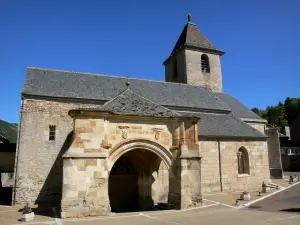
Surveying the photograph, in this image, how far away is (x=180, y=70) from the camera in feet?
85.6

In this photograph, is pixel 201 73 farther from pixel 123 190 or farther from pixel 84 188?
pixel 84 188

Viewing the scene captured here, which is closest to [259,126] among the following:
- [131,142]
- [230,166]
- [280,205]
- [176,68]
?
[230,166]

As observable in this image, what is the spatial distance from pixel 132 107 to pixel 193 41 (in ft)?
56.1

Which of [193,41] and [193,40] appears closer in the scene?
[193,41]

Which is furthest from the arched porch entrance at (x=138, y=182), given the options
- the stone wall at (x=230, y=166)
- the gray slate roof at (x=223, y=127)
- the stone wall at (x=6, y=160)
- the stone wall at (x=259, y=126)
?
the stone wall at (x=6, y=160)

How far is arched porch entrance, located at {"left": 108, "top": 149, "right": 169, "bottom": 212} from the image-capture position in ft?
44.7

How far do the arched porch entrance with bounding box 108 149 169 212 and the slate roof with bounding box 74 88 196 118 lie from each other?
8.27 ft

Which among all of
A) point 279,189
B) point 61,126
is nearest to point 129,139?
point 61,126

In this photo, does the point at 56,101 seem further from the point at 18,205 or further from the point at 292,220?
the point at 292,220

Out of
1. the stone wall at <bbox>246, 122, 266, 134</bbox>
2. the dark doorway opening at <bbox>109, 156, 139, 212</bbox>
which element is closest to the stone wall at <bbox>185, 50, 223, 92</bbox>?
the stone wall at <bbox>246, 122, 266, 134</bbox>

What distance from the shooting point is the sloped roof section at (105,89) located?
55.7 ft

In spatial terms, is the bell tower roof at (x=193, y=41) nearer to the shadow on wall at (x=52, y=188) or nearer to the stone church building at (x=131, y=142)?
the stone church building at (x=131, y=142)

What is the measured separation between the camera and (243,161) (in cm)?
1855

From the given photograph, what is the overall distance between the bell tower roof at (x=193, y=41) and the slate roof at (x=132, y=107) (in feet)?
48.9
